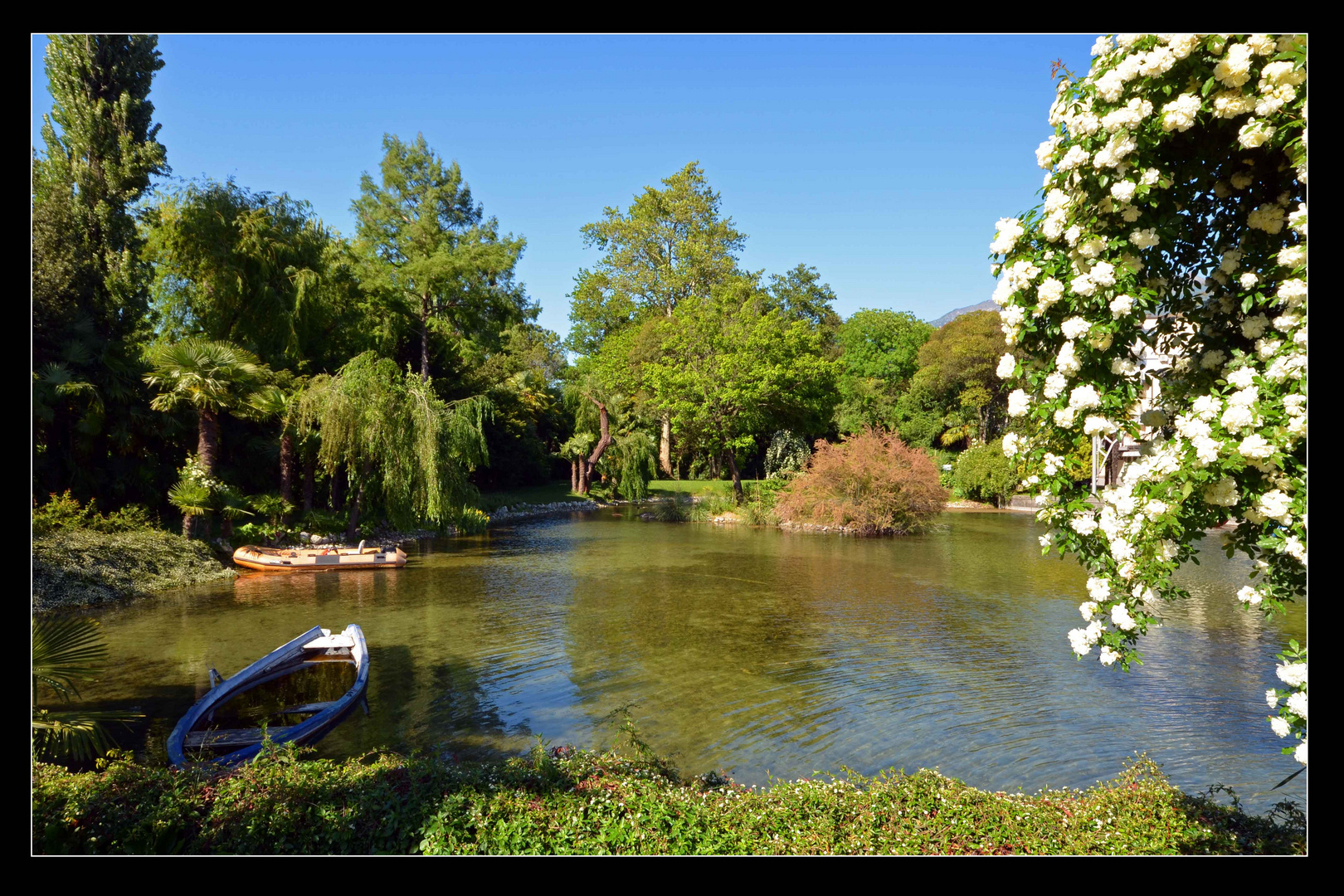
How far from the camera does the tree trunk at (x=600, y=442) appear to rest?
38.7 m

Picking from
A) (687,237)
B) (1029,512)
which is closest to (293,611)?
(1029,512)

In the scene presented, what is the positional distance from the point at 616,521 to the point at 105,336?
17878mm

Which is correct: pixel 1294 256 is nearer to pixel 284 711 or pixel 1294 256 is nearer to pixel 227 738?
pixel 227 738

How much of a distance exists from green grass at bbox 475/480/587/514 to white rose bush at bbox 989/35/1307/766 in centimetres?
2772

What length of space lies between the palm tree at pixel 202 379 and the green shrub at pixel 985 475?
30.3 m

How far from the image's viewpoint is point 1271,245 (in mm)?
3740

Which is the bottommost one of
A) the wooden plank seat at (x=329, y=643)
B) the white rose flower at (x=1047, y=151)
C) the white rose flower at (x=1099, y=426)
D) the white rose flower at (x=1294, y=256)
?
the wooden plank seat at (x=329, y=643)

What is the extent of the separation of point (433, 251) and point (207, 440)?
A: 69.8 feet

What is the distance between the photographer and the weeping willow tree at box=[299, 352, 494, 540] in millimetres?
19328

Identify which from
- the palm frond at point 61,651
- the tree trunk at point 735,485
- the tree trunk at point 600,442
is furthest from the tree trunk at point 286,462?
the tree trunk at point 600,442

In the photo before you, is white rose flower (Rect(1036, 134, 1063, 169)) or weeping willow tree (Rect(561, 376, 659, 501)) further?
weeping willow tree (Rect(561, 376, 659, 501))

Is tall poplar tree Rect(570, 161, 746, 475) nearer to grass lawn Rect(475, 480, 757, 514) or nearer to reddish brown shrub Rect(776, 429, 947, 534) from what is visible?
grass lawn Rect(475, 480, 757, 514)

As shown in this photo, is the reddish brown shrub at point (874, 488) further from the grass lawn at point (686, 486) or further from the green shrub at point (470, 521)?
the green shrub at point (470, 521)

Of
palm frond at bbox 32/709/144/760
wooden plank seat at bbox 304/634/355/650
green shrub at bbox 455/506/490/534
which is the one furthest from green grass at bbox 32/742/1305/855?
green shrub at bbox 455/506/490/534
